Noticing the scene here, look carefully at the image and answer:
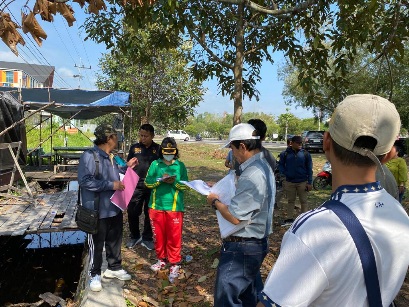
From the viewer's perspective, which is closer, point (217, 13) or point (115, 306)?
point (115, 306)

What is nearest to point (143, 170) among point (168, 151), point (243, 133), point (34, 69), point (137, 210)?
A: point (137, 210)

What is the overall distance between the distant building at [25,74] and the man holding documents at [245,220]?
163ft

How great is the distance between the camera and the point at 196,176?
1348 cm

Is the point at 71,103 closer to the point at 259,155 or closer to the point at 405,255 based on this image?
the point at 259,155

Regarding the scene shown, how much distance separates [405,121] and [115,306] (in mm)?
24661

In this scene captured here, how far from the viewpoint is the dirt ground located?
12.7ft

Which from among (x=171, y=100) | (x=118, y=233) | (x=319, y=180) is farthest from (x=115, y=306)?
(x=171, y=100)

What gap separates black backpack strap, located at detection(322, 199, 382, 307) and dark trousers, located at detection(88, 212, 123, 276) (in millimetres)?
3272

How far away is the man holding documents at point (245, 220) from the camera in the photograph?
2475 millimetres

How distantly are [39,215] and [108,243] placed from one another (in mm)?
3046

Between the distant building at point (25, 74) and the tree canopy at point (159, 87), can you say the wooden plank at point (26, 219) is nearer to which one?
the tree canopy at point (159, 87)

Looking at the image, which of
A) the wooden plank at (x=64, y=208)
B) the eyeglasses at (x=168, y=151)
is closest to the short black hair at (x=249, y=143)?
the eyeglasses at (x=168, y=151)

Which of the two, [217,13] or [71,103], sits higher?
[217,13]

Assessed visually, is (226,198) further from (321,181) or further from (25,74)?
(25,74)
